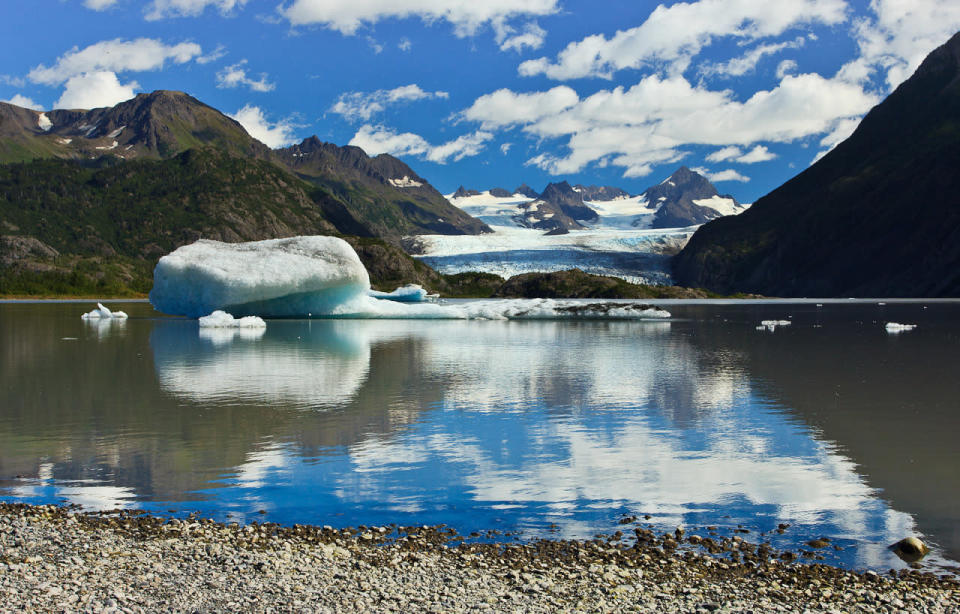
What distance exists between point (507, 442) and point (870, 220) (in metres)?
157

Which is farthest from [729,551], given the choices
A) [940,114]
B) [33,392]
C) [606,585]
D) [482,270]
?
[940,114]

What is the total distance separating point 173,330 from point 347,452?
117ft

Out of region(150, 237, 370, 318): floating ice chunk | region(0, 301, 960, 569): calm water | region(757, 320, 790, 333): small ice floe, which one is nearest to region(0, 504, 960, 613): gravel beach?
region(0, 301, 960, 569): calm water

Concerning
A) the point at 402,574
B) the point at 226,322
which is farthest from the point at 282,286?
the point at 402,574

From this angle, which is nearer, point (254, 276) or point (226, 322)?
point (226, 322)

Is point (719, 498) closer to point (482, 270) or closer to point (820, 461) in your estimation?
point (820, 461)

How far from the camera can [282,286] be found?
50.9 meters

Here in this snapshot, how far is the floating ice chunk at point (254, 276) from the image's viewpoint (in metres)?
49.5

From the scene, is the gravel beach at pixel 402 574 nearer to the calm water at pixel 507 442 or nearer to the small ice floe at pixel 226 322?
the calm water at pixel 507 442

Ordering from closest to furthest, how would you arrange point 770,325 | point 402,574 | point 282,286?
point 402,574 < point 770,325 < point 282,286

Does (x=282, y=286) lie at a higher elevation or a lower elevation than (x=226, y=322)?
higher

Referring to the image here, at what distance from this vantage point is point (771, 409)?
Answer: 1677cm

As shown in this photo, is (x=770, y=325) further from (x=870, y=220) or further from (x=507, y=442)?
(x=870, y=220)

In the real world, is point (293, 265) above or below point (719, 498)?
above
